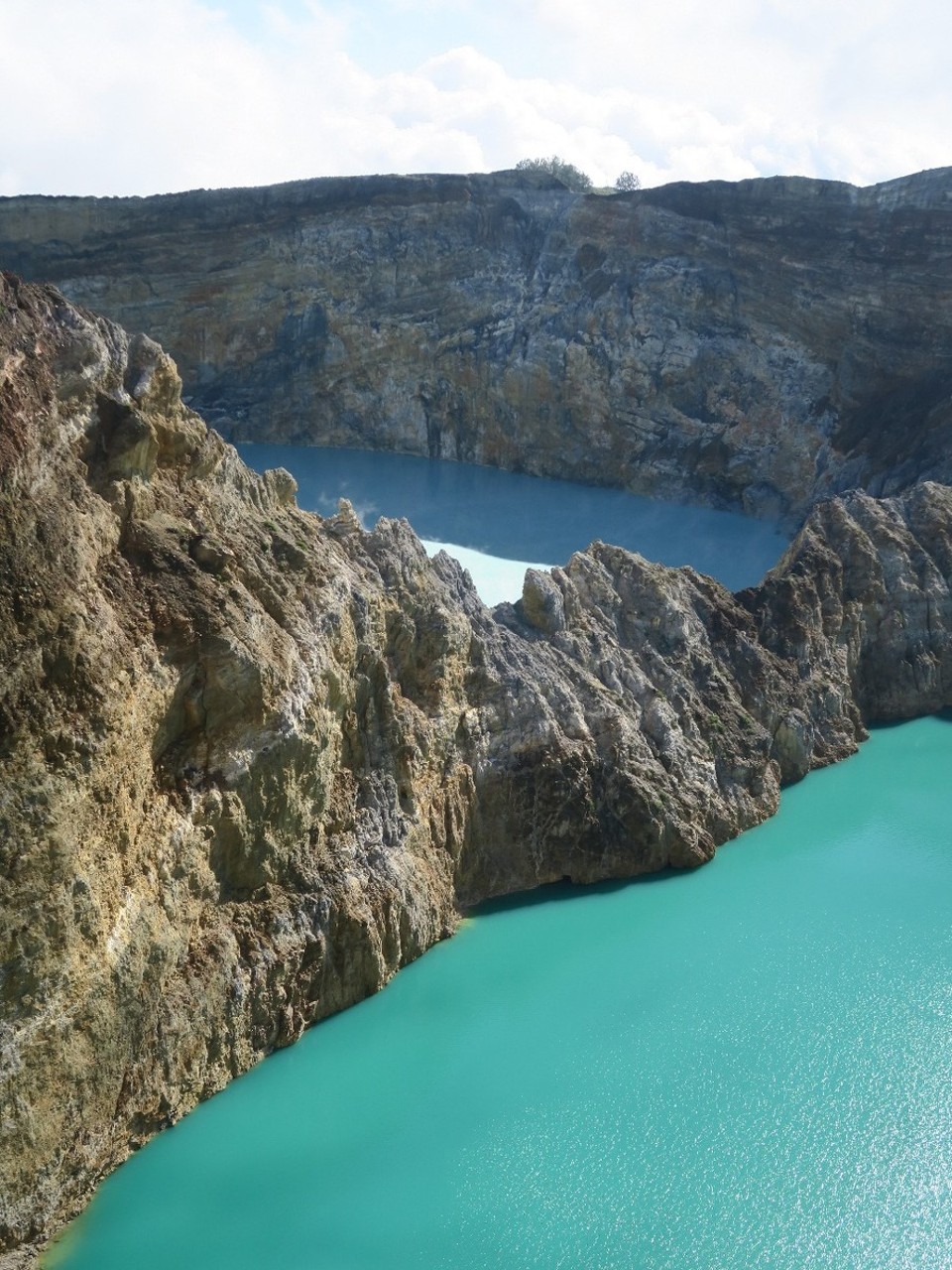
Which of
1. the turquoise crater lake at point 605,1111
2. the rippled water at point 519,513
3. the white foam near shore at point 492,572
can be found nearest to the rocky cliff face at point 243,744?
the turquoise crater lake at point 605,1111

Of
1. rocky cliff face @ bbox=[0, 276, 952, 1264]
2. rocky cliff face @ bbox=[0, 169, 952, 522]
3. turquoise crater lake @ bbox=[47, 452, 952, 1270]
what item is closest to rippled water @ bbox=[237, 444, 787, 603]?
rocky cliff face @ bbox=[0, 169, 952, 522]

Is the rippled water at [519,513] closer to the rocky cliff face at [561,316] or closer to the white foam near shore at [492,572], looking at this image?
the white foam near shore at [492,572]

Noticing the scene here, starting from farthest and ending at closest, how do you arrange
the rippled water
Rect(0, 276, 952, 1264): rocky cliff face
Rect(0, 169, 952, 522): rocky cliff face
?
Rect(0, 169, 952, 522): rocky cliff face < the rippled water < Rect(0, 276, 952, 1264): rocky cliff face

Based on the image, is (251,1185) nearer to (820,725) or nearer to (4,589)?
(4,589)

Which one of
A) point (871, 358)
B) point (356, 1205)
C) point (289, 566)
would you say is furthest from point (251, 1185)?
point (871, 358)

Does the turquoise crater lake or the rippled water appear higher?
the rippled water

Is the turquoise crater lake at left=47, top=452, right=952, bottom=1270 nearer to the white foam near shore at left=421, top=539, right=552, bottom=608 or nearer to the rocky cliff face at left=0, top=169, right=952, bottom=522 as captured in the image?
the white foam near shore at left=421, top=539, right=552, bottom=608

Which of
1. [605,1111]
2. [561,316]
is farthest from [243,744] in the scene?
[561,316]
